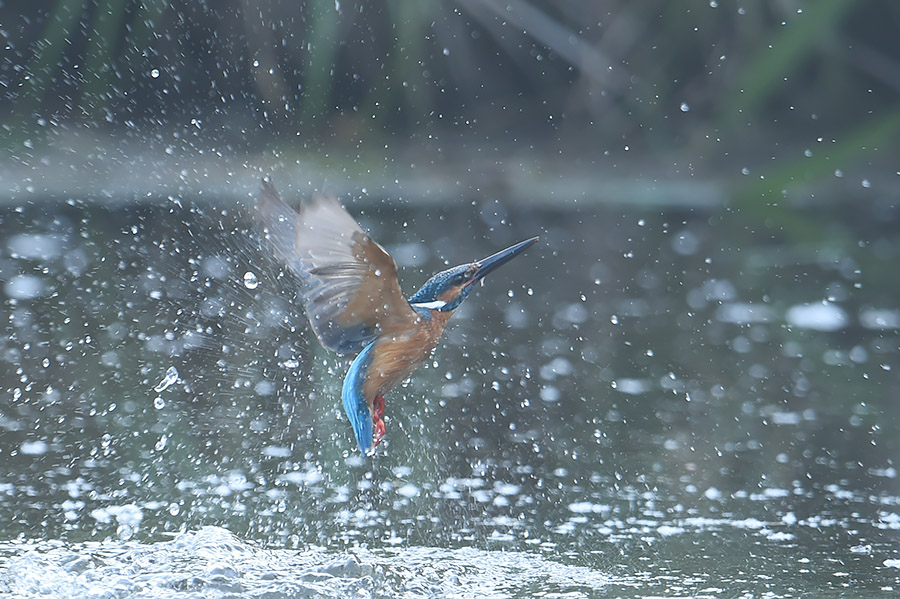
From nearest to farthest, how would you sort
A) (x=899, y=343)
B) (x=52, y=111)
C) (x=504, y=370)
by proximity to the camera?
(x=504, y=370) < (x=899, y=343) < (x=52, y=111)

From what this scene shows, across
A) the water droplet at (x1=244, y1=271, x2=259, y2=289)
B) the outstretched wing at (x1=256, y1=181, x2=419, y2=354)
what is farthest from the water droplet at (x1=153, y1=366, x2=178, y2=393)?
the outstretched wing at (x1=256, y1=181, x2=419, y2=354)

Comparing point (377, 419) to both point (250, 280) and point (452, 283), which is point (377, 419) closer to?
point (452, 283)

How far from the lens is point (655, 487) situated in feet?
9.70

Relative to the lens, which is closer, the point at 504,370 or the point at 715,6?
the point at 504,370

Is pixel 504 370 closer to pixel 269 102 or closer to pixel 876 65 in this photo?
pixel 269 102

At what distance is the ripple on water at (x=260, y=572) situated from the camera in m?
2.28

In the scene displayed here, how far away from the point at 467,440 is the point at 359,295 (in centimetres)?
111

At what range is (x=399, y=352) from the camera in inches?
97.3

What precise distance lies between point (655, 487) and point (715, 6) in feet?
24.7

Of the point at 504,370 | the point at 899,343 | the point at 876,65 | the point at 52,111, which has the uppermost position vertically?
the point at 876,65

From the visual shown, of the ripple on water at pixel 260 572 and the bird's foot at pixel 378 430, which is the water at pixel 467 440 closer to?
the ripple on water at pixel 260 572

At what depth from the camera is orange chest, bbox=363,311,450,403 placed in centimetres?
246

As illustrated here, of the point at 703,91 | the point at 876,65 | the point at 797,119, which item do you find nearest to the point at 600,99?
the point at 703,91

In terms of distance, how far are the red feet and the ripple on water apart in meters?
0.23
